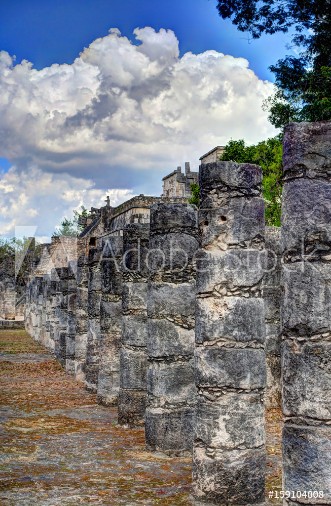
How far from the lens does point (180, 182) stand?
54844 millimetres

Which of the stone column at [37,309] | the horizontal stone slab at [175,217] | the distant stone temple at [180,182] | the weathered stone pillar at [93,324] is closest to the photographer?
the horizontal stone slab at [175,217]

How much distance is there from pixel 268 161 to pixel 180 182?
1046 inches

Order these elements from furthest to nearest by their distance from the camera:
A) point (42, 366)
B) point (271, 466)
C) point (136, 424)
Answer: point (42, 366), point (136, 424), point (271, 466)

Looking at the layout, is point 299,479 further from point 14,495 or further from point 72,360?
point 72,360

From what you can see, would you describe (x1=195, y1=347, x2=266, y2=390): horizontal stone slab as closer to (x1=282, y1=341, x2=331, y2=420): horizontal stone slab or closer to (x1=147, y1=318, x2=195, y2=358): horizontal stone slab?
(x1=282, y1=341, x2=331, y2=420): horizontal stone slab

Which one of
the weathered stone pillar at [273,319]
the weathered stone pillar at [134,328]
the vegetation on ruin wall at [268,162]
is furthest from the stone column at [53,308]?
the weathered stone pillar at [134,328]

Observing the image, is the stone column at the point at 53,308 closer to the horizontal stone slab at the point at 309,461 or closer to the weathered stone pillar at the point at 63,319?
the weathered stone pillar at the point at 63,319

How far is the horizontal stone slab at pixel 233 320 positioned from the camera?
6258 mm

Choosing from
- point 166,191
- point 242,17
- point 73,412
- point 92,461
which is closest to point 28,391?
point 73,412

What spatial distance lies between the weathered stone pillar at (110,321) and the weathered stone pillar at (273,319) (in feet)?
7.89

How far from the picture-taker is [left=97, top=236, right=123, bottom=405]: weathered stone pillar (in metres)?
11.1

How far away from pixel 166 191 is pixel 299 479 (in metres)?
54.7

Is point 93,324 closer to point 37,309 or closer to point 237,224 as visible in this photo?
point 237,224

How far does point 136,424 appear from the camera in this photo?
9.16 m
